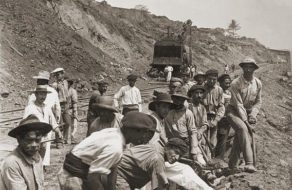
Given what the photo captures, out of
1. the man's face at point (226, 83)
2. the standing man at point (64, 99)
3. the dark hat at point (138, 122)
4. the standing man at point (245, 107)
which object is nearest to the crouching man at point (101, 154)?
the dark hat at point (138, 122)

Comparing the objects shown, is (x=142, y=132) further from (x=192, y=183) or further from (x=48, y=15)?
(x=48, y=15)

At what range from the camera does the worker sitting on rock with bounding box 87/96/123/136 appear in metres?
5.61

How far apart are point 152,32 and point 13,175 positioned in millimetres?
57453

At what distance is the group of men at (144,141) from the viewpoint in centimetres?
393

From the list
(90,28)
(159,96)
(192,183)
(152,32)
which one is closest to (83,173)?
(192,183)

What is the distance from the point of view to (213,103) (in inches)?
350

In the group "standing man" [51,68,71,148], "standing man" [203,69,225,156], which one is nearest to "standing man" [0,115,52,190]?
"standing man" [203,69,225,156]

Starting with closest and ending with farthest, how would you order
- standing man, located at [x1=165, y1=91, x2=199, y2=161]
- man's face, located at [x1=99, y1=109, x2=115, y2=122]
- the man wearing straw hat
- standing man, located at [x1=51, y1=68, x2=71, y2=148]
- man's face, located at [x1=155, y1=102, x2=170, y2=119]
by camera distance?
man's face, located at [x1=99, y1=109, x2=115, y2=122], man's face, located at [x1=155, y1=102, x2=170, y2=119], the man wearing straw hat, standing man, located at [x1=165, y1=91, x2=199, y2=161], standing man, located at [x1=51, y1=68, x2=71, y2=148]

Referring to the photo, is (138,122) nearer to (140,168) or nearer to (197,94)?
(140,168)

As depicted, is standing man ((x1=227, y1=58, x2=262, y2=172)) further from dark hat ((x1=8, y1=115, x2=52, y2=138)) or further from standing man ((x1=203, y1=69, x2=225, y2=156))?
dark hat ((x1=8, y1=115, x2=52, y2=138))

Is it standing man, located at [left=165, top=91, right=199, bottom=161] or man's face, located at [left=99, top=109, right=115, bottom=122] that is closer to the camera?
man's face, located at [left=99, top=109, right=115, bottom=122]

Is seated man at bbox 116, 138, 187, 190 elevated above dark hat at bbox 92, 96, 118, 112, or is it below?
below

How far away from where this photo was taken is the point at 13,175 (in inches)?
148

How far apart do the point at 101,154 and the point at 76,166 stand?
0.37 metres
